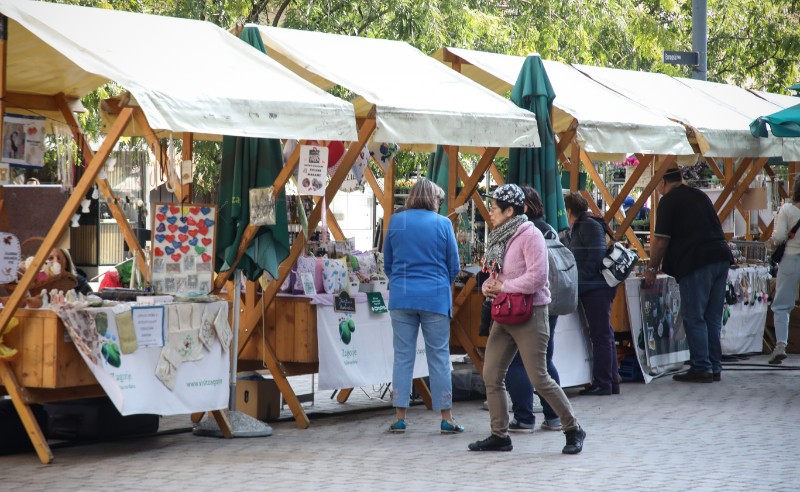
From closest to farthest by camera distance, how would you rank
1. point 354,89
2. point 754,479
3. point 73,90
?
point 754,479
point 354,89
point 73,90

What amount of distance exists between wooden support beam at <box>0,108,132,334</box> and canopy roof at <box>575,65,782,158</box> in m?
6.67

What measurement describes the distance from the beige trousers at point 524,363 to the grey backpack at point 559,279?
76 centimetres

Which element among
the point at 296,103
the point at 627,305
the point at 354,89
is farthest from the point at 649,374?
the point at 296,103

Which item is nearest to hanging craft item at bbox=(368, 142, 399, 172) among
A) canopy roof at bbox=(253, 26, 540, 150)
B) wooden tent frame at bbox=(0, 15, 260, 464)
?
canopy roof at bbox=(253, 26, 540, 150)

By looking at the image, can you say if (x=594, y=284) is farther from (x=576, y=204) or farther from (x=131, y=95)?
(x=131, y=95)

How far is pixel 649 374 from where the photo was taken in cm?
1211

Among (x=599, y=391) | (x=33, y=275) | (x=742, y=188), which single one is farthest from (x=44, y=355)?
Answer: (x=742, y=188)

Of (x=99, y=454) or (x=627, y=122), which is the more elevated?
(x=627, y=122)

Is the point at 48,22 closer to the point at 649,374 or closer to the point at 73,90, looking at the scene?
the point at 73,90

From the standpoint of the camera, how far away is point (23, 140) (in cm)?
923

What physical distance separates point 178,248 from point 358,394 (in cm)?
330

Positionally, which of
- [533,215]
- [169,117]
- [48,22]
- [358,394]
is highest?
[48,22]

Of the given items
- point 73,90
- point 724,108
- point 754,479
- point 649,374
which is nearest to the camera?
point 754,479

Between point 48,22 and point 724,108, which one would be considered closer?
point 48,22
